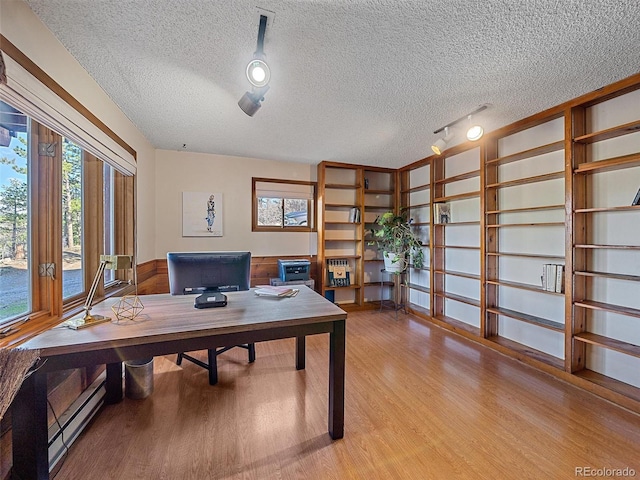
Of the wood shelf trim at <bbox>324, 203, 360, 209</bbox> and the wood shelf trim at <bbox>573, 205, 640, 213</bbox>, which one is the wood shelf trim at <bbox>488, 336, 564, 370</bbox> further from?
the wood shelf trim at <bbox>324, 203, 360, 209</bbox>

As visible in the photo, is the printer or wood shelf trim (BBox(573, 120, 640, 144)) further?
the printer

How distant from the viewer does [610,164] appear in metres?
2.04

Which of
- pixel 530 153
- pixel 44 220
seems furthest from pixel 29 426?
pixel 530 153

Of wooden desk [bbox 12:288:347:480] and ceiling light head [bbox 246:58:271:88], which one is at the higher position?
ceiling light head [bbox 246:58:271:88]

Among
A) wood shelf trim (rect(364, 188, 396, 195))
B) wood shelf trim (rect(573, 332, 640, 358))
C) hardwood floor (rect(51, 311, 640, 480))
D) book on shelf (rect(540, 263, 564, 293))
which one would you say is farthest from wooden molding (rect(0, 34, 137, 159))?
wood shelf trim (rect(573, 332, 640, 358))

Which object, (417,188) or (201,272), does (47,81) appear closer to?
(201,272)

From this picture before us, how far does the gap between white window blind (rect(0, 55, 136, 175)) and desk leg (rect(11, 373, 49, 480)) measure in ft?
4.16

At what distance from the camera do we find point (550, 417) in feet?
6.03

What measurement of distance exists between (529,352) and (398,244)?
6.48 feet

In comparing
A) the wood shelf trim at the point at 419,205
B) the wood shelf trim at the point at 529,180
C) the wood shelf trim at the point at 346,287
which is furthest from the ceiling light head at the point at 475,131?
the wood shelf trim at the point at 346,287

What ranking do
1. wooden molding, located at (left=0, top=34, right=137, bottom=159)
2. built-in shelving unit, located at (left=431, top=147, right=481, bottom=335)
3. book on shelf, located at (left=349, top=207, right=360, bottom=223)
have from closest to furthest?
wooden molding, located at (left=0, top=34, right=137, bottom=159), built-in shelving unit, located at (left=431, top=147, right=481, bottom=335), book on shelf, located at (left=349, top=207, right=360, bottom=223)

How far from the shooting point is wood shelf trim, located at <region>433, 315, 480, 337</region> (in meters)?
3.21

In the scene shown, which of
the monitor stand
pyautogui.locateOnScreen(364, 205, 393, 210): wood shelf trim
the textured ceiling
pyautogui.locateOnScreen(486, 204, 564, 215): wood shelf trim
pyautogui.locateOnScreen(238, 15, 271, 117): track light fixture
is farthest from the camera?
pyautogui.locateOnScreen(364, 205, 393, 210): wood shelf trim
